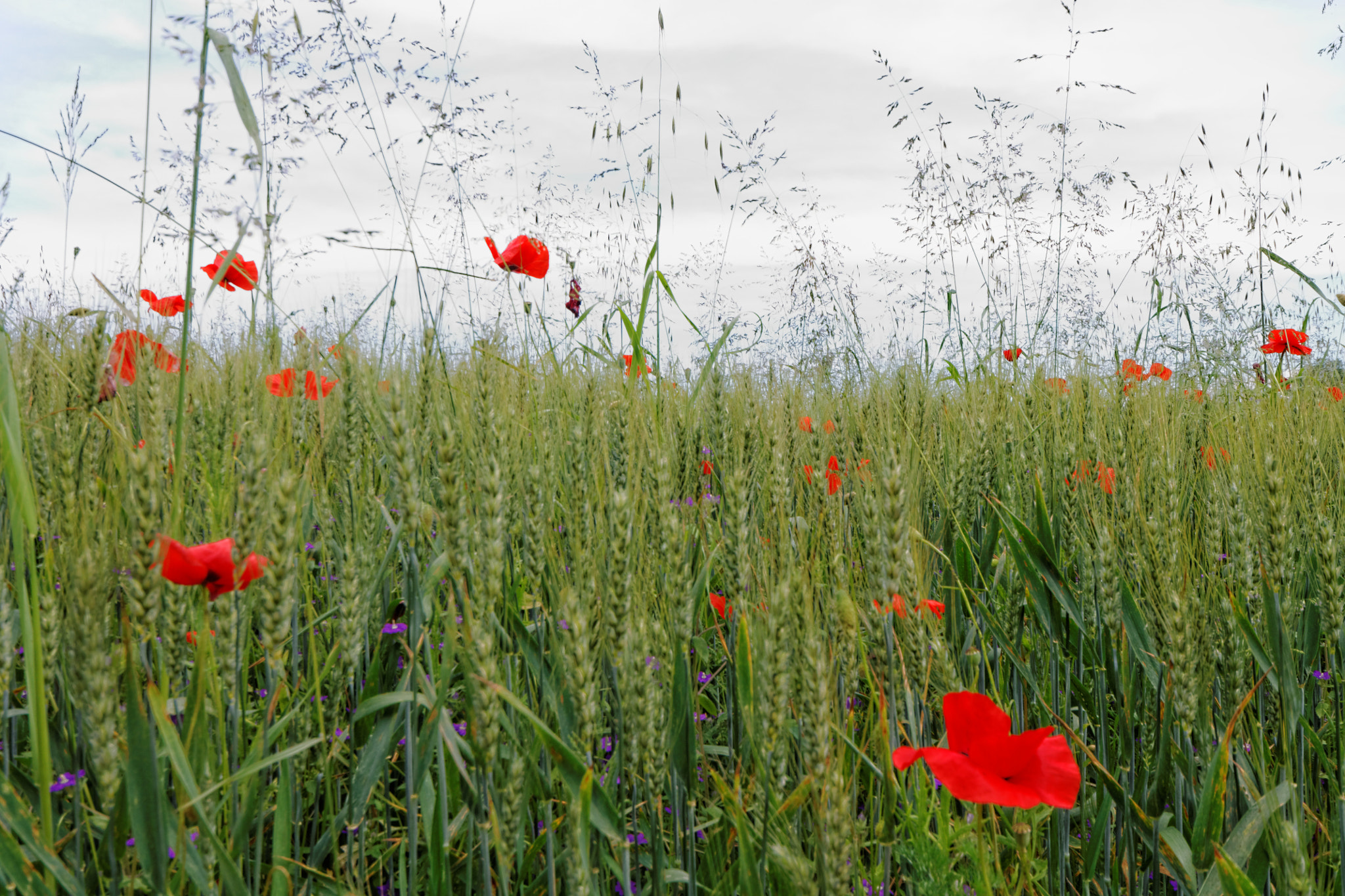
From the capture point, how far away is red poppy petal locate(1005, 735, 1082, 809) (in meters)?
0.70

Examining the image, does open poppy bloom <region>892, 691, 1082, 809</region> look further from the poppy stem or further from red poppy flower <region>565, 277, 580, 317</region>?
red poppy flower <region>565, 277, 580, 317</region>

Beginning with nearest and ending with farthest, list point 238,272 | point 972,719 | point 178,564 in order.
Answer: point 178,564, point 972,719, point 238,272

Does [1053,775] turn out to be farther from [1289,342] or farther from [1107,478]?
[1289,342]

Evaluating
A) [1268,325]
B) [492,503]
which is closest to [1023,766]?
[492,503]

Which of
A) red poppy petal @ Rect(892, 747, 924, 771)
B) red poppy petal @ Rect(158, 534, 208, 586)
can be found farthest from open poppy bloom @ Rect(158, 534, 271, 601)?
red poppy petal @ Rect(892, 747, 924, 771)

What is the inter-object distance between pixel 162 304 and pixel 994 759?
2162mm

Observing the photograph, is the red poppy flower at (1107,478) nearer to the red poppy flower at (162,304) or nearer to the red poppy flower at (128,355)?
the red poppy flower at (128,355)

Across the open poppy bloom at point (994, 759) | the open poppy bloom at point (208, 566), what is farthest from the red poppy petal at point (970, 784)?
the open poppy bloom at point (208, 566)

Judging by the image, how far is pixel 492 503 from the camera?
0.76 metres

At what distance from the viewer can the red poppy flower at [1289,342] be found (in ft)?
8.51

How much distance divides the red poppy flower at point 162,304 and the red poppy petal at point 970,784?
1.98 metres

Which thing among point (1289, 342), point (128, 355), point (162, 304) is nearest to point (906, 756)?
point (128, 355)

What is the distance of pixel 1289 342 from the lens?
2.58 m

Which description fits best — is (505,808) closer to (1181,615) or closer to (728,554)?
(728,554)
